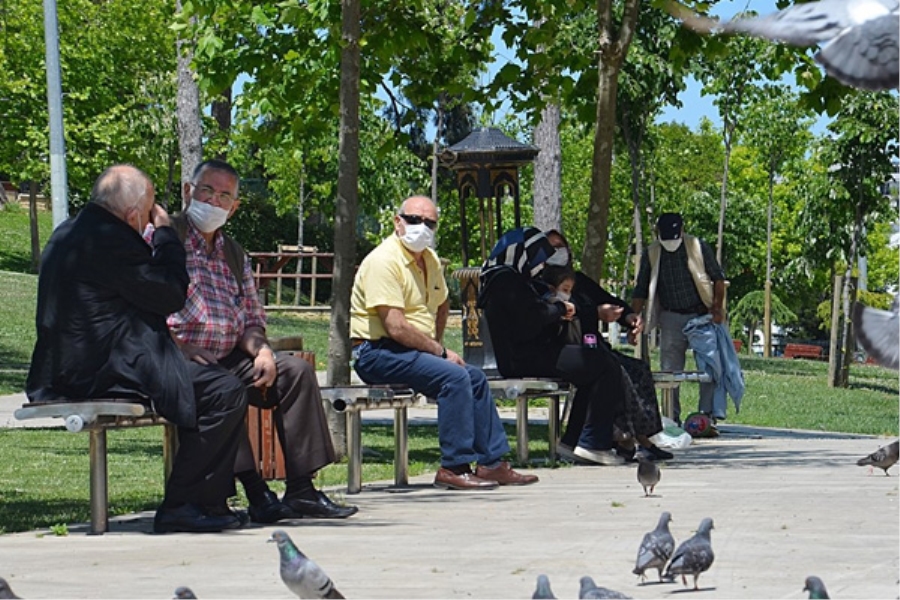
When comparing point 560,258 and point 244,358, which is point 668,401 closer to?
point 560,258

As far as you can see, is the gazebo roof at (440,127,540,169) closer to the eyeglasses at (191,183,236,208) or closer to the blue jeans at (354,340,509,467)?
the blue jeans at (354,340,509,467)

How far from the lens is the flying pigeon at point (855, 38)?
3.96 metres

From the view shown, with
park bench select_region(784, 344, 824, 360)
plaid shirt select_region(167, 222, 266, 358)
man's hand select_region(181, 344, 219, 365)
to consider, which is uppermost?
plaid shirt select_region(167, 222, 266, 358)

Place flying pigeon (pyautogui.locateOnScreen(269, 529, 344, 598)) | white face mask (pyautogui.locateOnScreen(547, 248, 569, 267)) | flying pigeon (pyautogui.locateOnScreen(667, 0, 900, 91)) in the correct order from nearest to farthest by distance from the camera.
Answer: flying pigeon (pyautogui.locateOnScreen(667, 0, 900, 91)), flying pigeon (pyautogui.locateOnScreen(269, 529, 344, 598)), white face mask (pyautogui.locateOnScreen(547, 248, 569, 267))

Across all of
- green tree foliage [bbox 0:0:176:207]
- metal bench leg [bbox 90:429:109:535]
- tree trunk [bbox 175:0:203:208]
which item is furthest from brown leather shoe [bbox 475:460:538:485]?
green tree foliage [bbox 0:0:176:207]

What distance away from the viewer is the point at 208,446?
8.26m

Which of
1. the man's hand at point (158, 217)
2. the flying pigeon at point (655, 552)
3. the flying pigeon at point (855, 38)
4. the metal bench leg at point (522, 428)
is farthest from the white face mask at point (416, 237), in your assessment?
the flying pigeon at point (855, 38)

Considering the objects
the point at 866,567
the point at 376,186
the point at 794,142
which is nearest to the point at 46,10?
the point at 866,567

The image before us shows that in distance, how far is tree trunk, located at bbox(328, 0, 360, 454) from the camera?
40.8 feet

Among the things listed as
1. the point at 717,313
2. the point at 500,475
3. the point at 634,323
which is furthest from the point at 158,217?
the point at 717,313

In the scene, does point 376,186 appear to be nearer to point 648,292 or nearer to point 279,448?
point 648,292

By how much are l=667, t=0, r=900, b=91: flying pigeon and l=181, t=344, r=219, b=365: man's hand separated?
4990 mm

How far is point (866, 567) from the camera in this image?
21.2ft

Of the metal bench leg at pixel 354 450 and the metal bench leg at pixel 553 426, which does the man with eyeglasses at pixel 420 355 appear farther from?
the metal bench leg at pixel 553 426
